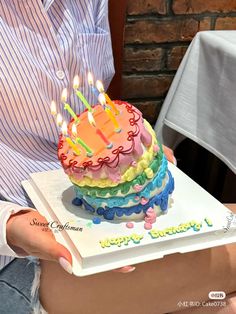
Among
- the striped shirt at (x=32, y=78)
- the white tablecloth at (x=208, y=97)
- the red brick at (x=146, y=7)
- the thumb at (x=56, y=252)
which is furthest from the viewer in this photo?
the red brick at (x=146, y=7)

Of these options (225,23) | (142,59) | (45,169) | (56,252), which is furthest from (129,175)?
(225,23)

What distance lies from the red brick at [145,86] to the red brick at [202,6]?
21cm

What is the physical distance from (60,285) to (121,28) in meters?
0.79

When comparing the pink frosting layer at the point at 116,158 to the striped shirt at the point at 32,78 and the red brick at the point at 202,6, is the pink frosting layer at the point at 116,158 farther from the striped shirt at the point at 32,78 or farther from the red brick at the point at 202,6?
the red brick at the point at 202,6

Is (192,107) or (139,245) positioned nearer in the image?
(139,245)

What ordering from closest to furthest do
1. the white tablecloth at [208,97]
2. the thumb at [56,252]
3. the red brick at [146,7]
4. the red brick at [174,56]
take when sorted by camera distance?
the thumb at [56,252], the white tablecloth at [208,97], the red brick at [146,7], the red brick at [174,56]

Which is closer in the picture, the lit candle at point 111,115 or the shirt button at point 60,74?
the lit candle at point 111,115

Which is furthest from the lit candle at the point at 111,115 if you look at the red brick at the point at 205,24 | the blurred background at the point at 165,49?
the red brick at the point at 205,24

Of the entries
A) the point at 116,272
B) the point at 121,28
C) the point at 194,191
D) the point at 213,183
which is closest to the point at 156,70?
the point at 121,28

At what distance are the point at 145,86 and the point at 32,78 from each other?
0.74m

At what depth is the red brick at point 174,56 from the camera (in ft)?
4.94

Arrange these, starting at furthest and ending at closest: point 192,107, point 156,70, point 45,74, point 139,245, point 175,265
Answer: point 156,70, point 192,107, point 45,74, point 175,265, point 139,245

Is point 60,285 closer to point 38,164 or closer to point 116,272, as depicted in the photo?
point 116,272

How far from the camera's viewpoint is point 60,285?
0.72m
